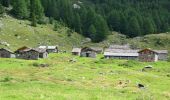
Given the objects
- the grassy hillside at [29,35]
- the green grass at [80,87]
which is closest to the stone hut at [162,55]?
the grassy hillside at [29,35]

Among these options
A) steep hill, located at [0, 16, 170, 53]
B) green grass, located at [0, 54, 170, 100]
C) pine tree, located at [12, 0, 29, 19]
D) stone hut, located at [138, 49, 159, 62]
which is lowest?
green grass, located at [0, 54, 170, 100]

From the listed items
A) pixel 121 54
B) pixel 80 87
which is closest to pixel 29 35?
pixel 121 54

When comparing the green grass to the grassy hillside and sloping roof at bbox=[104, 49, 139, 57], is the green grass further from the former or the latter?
the grassy hillside

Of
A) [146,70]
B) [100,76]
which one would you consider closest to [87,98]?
[100,76]

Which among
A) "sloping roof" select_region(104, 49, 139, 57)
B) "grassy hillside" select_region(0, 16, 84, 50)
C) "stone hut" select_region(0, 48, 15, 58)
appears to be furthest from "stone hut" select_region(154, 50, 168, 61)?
"stone hut" select_region(0, 48, 15, 58)

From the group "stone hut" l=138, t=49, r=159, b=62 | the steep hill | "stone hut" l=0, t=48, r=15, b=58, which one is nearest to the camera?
"stone hut" l=0, t=48, r=15, b=58

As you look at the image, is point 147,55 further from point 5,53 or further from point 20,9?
point 20,9

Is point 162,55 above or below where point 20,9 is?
below

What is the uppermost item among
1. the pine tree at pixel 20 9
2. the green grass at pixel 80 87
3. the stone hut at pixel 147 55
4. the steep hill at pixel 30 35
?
the pine tree at pixel 20 9

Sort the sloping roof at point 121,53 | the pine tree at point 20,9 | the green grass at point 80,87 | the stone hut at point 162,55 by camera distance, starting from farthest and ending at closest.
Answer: the pine tree at point 20,9, the stone hut at point 162,55, the sloping roof at point 121,53, the green grass at point 80,87

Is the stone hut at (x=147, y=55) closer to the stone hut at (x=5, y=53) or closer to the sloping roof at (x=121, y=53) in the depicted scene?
the sloping roof at (x=121, y=53)

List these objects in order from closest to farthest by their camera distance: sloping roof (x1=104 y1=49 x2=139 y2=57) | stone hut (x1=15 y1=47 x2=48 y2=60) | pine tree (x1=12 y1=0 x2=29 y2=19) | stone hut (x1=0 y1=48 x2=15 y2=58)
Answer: stone hut (x1=0 y1=48 x2=15 y2=58)
stone hut (x1=15 y1=47 x2=48 y2=60)
sloping roof (x1=104 y1=49 x2=139 y2=57)
pine tree (x1=12 y1=0 x2=29 y2=19)

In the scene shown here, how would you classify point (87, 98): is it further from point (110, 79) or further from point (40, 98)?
point (110, 79)

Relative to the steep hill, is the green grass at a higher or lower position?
lower
